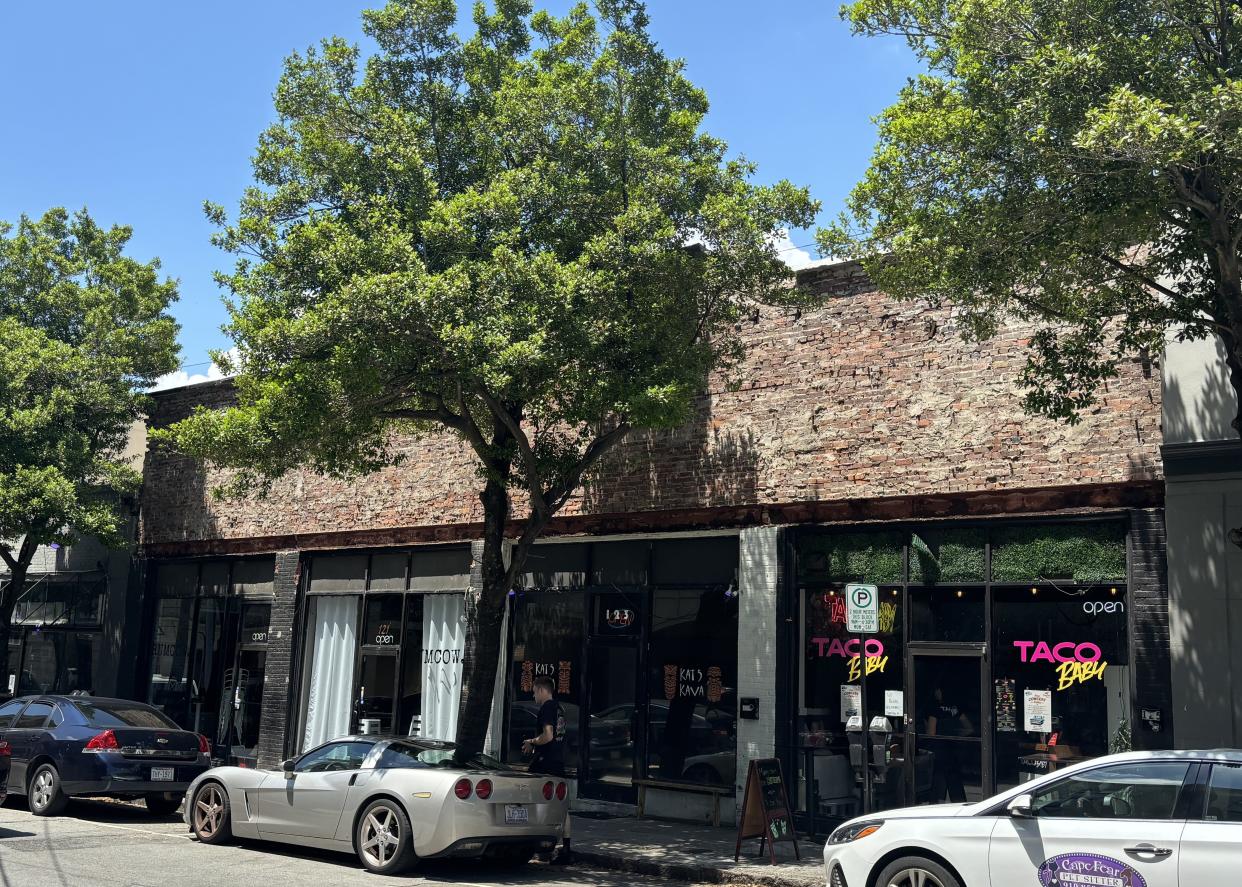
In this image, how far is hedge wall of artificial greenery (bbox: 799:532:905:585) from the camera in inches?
550

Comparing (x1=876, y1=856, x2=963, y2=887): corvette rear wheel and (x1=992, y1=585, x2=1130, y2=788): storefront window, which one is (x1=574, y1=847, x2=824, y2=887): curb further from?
(x1=992, y1=585, x2=1130, y2=788): storefront window

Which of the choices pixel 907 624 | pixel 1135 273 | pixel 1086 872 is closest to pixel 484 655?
pixel 907 624

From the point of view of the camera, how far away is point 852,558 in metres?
14.3

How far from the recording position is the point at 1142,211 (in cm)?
973

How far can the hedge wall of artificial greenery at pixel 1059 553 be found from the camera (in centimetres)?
1246

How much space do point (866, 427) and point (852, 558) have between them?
1596mm

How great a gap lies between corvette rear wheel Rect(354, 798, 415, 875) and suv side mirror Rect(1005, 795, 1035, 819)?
555 cm

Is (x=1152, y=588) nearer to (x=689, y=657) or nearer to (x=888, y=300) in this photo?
(x=888, y=300)

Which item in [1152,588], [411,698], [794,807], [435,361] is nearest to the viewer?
[1152,588]

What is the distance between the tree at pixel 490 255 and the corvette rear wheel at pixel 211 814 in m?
2.62

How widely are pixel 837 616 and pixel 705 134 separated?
6199 mm

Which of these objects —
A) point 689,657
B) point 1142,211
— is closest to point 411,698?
point 689,657

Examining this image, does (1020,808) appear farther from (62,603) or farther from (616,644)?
(62,603)

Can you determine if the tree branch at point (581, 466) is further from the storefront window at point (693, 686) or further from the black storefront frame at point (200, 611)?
the black storefront frame at point (200, 611)
